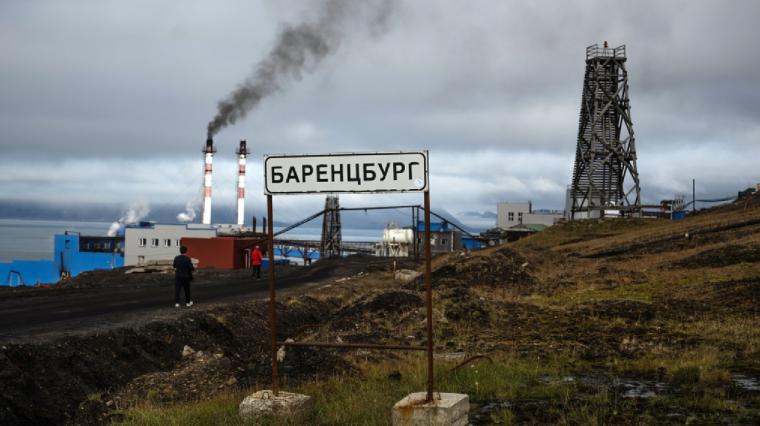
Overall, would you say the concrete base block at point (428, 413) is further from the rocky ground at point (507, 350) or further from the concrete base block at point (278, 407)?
the concrete base block at point (278, 407)

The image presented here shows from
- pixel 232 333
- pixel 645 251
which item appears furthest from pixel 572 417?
pixel 645 251

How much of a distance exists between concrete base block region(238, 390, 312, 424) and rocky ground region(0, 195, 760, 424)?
76.8 inches

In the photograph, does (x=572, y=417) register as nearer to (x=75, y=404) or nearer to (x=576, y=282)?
(x=75, y=404)

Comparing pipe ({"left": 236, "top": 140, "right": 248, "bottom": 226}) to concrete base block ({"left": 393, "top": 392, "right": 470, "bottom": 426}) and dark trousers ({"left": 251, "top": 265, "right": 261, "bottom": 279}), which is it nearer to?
dark trousers ({"left": 251, "top": 265, "right": 261, "bottom": 279})

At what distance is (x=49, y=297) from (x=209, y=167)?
6769cm

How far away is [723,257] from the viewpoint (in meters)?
25.8

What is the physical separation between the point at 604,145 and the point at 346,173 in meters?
64.4

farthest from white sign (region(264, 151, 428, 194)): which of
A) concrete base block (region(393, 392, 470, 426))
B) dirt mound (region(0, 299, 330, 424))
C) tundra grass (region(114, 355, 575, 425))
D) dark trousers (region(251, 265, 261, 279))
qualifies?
dark trousers (region(251, 265, 261, 279))

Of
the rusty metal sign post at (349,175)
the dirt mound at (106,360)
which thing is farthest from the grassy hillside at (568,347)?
the dirt mound at (106,360)

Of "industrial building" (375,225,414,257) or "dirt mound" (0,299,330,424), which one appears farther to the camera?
"industrial building" (375,225,414,257)

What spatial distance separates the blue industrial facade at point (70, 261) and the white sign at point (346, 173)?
269ft

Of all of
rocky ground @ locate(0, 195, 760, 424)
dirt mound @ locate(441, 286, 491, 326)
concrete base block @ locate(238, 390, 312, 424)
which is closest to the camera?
concrete base block @ locate(238, 390, 312, 424)

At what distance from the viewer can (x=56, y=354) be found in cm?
1290

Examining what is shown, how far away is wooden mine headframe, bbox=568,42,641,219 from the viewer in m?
68.6
